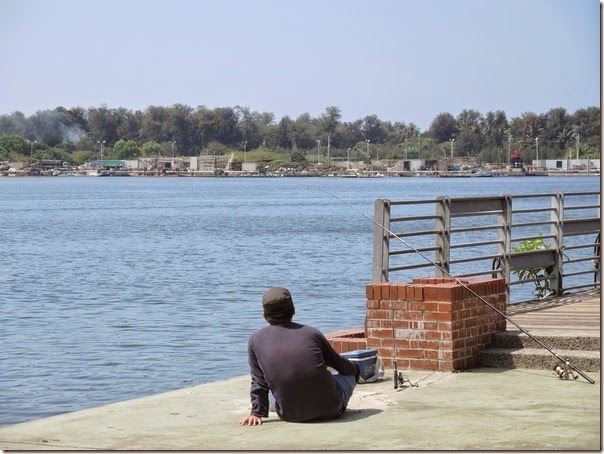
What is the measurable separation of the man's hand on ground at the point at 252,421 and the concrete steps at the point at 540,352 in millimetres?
2905

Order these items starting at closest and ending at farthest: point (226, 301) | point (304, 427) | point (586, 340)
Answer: point (304, 427) < point (586, 340) < point (226, 301)

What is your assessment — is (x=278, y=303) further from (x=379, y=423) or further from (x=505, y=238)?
(x=505, y=238)

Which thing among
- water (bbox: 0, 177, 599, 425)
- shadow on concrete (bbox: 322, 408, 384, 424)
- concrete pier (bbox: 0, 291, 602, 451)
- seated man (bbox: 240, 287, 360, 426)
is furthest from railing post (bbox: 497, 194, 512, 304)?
seated man (bbox: 240, 287, 360, 426)

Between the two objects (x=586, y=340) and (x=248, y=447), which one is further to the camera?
(x=586, y=340)

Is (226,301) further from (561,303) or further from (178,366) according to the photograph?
(561,303)

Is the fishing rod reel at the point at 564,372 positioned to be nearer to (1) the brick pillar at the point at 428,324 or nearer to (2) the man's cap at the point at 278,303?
(1) the brick pillar at the point at 428,324

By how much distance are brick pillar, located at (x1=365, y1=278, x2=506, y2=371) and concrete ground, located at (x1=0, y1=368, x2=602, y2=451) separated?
1.17 feet

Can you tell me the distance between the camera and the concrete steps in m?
9.59

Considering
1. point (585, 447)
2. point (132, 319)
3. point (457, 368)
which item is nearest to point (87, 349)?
point (132, 319)

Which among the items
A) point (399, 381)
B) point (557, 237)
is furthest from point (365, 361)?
point (557, 237)

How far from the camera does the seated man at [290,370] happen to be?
7.79 metres

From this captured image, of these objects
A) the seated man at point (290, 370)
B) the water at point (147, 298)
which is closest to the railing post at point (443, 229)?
the water at point (147, 298)

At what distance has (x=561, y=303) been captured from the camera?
1338 cm

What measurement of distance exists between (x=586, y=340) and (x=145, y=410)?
12.0 ft
